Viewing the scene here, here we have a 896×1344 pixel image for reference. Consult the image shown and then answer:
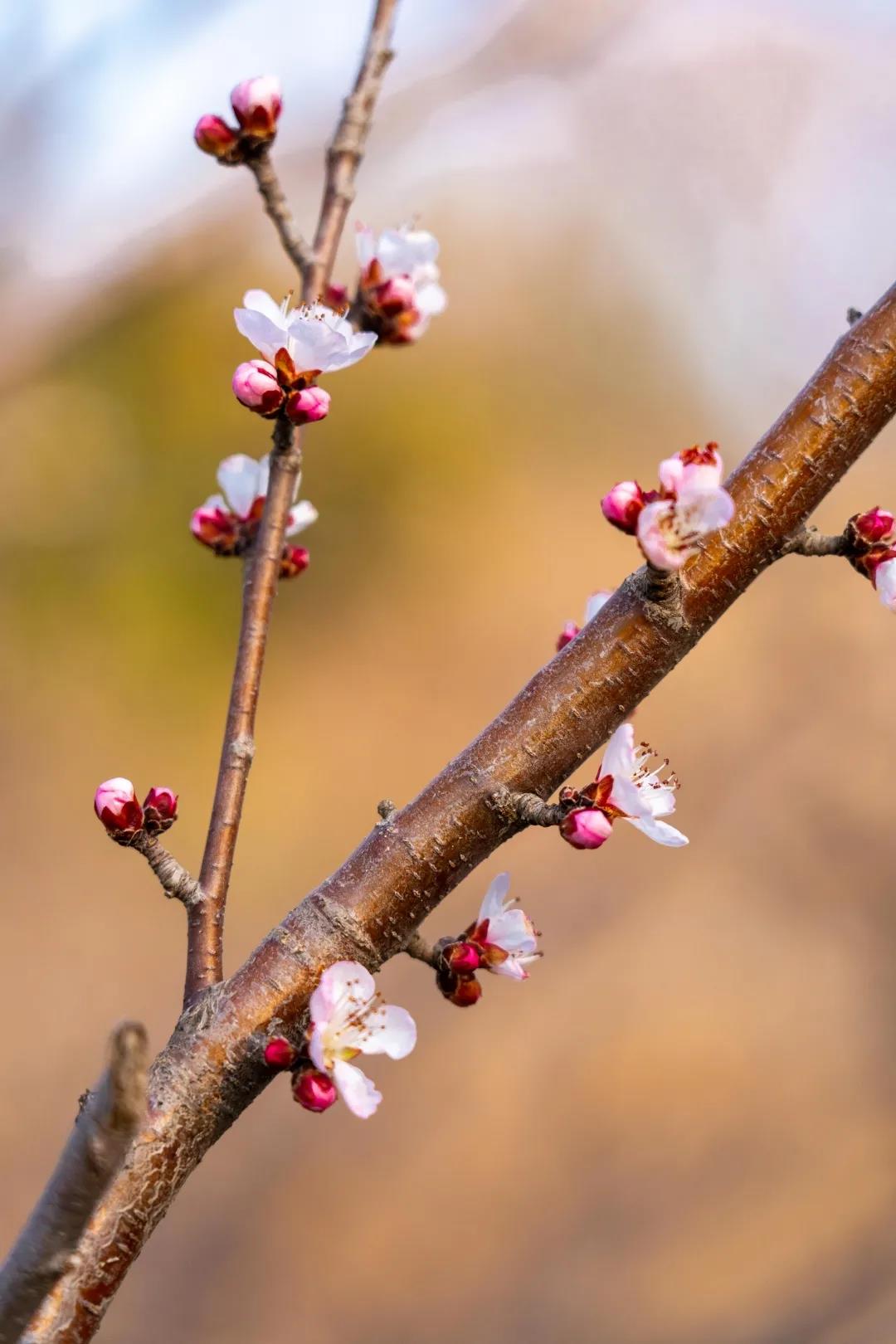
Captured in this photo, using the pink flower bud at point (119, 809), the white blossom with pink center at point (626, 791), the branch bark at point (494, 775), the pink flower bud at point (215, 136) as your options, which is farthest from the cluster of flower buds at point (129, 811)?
the pink flower bud at point (215, 136)

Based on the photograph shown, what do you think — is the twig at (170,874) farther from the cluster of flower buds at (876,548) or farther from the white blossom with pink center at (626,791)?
the cluster of flower buds at (876,548)

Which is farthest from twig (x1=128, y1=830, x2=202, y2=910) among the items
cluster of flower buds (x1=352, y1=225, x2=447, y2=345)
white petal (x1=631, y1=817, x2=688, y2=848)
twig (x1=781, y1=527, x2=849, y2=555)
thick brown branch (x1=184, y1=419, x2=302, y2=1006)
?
cluster of flower buds (x1=352, y1=225, x2=447, y2=345)

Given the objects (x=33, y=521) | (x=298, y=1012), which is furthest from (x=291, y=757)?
(x=298, y=1012)

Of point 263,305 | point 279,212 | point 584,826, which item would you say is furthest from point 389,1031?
point 279,212

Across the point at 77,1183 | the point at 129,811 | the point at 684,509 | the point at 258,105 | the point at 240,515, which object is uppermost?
the point at 258,105

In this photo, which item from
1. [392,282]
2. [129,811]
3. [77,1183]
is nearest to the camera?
[77,1183]

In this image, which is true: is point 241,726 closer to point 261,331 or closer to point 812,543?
point 261,331

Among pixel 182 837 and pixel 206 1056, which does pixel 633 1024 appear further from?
pixel 206 1056

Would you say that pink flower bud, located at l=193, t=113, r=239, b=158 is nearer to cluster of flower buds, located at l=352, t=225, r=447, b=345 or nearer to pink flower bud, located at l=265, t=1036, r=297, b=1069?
cluster of flower buds, located at l=352, t=225, r=447, b=345
